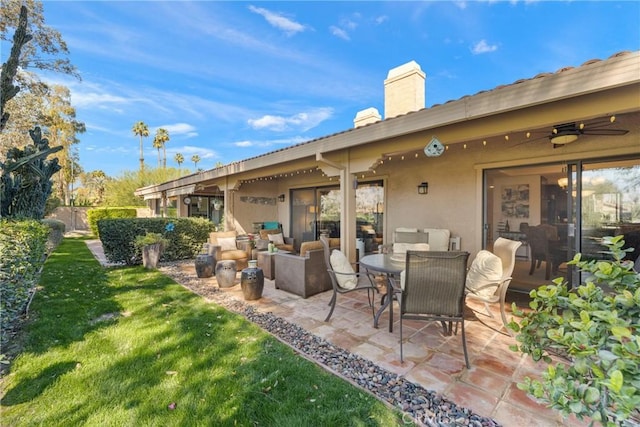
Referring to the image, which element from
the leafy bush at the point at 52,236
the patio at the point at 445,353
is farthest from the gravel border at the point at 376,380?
the leafy bush at the point at 52,236

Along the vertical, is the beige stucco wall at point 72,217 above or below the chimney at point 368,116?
below

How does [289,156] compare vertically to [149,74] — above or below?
below

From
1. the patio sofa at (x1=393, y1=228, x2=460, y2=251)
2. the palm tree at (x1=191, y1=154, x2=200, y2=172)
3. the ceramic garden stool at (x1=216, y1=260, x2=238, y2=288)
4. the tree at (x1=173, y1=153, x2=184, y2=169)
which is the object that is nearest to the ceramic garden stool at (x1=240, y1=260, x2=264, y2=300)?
the ceramic garden stool at (x1=216, y1=260, x2=238, y2=288)

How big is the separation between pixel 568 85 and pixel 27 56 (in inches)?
682

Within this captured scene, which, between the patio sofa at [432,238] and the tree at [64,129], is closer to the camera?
the patio sofa at [432,238]

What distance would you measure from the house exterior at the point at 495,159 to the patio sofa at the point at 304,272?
0.78 metres

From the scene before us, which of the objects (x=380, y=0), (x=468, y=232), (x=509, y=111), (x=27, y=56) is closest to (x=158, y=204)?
(x=27, y=56)

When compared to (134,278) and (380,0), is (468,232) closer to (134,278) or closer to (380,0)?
(380,0)

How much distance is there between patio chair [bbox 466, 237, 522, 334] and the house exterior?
1537 mm

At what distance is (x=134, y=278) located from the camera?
592 centimetres

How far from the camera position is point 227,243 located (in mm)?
7102

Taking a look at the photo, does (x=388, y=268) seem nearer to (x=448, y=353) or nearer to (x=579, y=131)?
(x=448, y=353)

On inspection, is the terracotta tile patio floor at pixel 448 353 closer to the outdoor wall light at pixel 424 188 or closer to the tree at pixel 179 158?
the outdoor wall light at pixel 424 188

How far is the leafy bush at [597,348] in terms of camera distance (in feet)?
2.78
